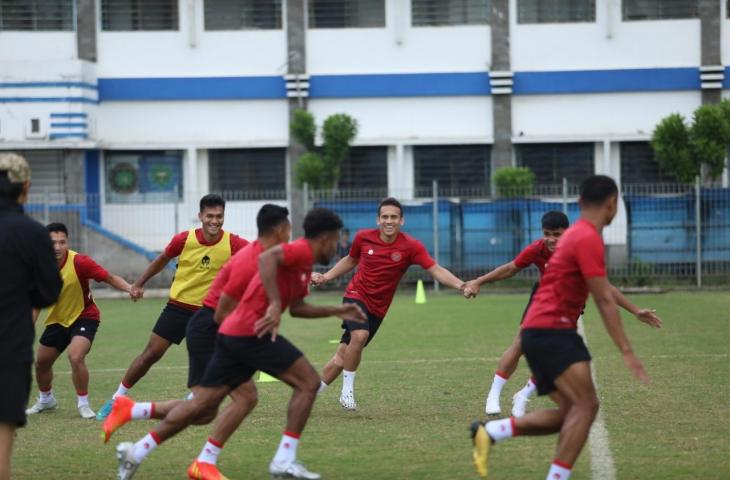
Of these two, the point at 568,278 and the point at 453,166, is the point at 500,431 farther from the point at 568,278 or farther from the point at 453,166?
the point at 453,166

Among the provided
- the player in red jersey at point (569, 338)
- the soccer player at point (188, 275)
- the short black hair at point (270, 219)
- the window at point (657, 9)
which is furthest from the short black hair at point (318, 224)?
the window at point (657, 9)

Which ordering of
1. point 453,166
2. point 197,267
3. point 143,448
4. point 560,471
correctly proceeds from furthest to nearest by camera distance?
1. point 453,166
2. point 197,267
3. point 143,448
4. point 560,471

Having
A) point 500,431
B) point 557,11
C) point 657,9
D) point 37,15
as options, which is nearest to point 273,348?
point 500,431

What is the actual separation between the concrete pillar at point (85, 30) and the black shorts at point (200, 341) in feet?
85.5

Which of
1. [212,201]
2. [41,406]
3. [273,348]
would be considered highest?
[212,201]

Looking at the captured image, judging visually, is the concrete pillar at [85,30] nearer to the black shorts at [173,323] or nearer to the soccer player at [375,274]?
the soccer player at [375,274]

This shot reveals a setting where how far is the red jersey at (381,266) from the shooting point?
486 inches

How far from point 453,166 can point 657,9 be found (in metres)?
7.07

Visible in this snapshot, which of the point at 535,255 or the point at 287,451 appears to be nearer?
the point at 287,451

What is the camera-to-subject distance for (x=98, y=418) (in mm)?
11805

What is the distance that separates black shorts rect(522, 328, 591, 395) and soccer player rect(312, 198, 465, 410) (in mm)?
4100

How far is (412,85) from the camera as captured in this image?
113 ft

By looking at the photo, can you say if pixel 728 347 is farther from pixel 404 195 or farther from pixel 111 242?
pixel 111 242

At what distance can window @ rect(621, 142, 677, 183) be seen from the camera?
34688 millimetres
